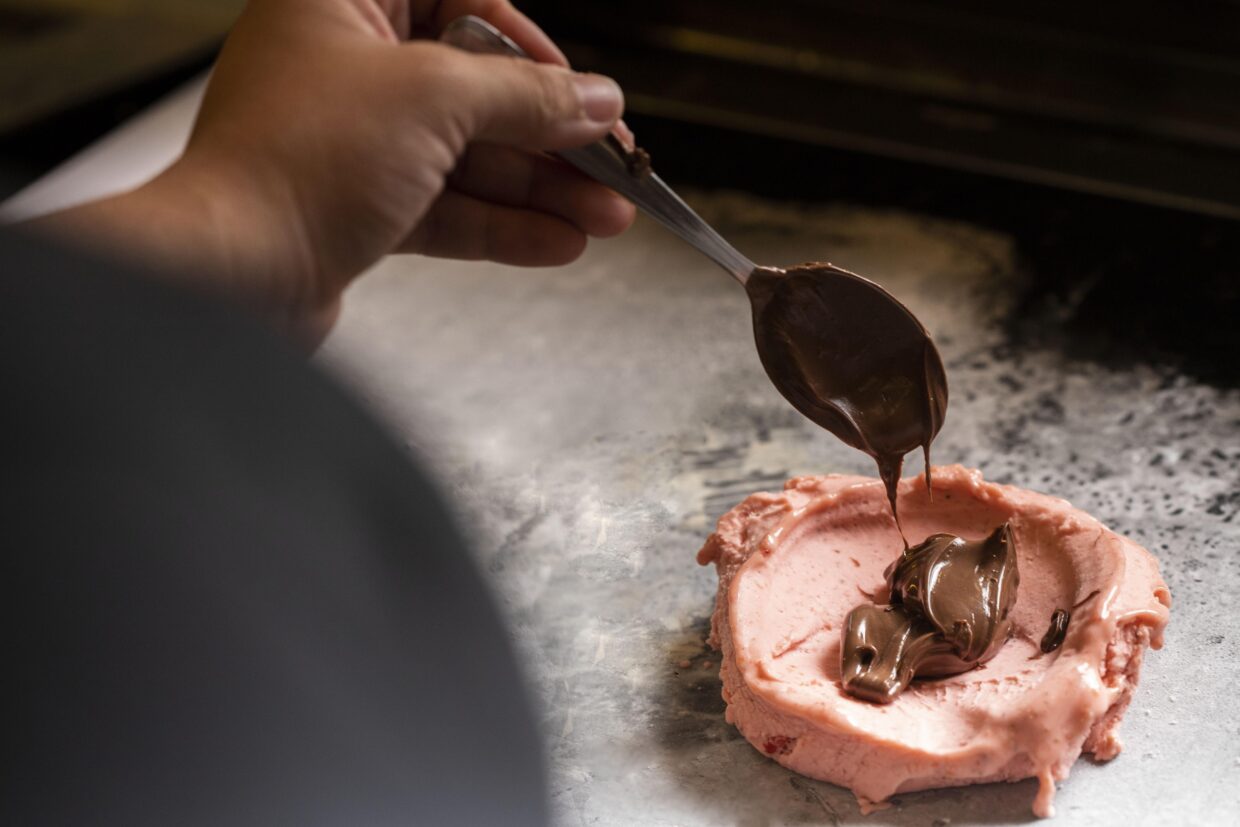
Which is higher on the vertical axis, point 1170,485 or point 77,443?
point 77,443

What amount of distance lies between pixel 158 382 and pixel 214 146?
1287 millimetres

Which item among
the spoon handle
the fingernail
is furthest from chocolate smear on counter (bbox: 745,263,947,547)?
the fingernail

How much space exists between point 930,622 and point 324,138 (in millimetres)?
1147

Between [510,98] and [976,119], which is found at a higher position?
[510,98]

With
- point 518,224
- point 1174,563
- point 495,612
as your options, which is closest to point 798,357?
point 518,224

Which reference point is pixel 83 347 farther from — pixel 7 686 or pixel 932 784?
pixel 932 784

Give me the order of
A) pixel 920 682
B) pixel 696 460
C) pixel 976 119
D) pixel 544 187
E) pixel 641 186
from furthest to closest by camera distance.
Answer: pixel 976 119 → pixel 696 460 → pixel 544 187 → pixel 641 186 → pixel 920 682

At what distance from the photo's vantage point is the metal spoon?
2098 millimetres

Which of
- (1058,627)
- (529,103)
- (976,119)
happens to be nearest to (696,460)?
(1058,627)

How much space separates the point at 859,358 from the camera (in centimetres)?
215

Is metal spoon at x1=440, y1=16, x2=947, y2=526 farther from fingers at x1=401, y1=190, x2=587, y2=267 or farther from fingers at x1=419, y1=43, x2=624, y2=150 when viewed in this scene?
fingers at x1=401, y1=190, x2=587, y2=267

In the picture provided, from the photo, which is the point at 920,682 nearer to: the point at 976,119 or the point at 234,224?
the point at 234,224

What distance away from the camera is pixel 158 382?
578 mm

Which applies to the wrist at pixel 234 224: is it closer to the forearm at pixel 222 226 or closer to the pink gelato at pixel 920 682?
the forearm at pixel 222 226
